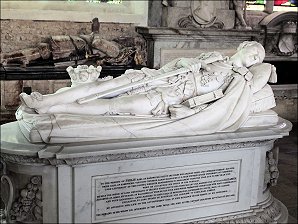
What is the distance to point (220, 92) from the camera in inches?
129

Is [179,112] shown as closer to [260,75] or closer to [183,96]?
[183,96]

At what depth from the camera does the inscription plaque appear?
116 inches

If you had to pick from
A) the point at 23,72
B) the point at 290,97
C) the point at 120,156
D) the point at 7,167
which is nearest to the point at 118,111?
the point at 120,156

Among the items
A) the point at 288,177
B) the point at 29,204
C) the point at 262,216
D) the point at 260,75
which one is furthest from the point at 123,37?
the point at 29,204

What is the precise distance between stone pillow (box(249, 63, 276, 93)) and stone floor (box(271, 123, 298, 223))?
3.85ft

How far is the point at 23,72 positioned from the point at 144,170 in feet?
12.0

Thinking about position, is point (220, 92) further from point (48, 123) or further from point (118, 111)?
point (48, 123)

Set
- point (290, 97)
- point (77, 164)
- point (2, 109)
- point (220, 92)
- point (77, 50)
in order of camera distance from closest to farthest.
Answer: point (77, 164), point (220, 92), point (2, 109), point (77, 50), point (290, 97)

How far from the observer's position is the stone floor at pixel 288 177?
406cm

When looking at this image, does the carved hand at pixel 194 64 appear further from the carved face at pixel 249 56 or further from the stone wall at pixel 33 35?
the stone wall at pixel 33 35

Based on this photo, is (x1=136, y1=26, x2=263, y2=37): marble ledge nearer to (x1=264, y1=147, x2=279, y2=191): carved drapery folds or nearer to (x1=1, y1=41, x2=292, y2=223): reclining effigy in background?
(x1=1, y1=41, x2=292, y2=223): reclining effigy in background

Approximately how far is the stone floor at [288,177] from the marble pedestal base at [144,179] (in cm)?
60

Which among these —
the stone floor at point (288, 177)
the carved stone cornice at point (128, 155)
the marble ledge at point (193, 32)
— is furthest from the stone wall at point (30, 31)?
the carved stone cornice at point (128, 155)

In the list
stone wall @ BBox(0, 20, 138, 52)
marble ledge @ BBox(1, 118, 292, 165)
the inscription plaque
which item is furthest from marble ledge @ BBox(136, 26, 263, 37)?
the inscription plaque
